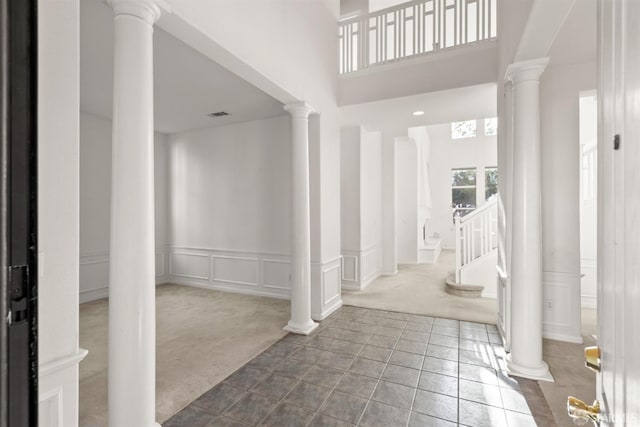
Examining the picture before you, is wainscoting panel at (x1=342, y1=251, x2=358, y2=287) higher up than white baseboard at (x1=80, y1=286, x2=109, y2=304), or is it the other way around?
wainscoting panel at (x1=342, y1=251, x2=358, y2=287)

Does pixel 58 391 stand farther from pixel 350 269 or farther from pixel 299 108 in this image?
pixel 350 269

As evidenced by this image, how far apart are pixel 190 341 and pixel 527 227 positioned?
3.45 metres

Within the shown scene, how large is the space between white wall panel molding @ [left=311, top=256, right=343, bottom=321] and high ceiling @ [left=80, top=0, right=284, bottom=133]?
7.64 ft

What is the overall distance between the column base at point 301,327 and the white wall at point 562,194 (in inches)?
101

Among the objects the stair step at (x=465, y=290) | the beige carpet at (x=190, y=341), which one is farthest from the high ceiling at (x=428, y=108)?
the beige carpet at (x=190, y=341)

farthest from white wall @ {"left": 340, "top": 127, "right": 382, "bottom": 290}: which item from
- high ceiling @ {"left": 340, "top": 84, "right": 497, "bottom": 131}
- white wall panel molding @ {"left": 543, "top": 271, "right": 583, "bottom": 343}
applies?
white wall panel molding @ {"left": 543, "top": 271, "right": 583, "bottom": 343}

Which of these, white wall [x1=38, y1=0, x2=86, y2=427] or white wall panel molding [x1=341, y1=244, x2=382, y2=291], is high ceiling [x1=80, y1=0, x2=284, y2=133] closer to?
white wall [x1=38, y1=0, x2=86, y2=427]

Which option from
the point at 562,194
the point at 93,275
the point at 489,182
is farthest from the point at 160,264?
the point at 489,182

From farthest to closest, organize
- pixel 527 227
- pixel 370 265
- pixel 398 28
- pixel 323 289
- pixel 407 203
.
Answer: pixel 407 203 < pixel 370 265 < pixel 398 28 < pixel 323 289 < pixel 527 227

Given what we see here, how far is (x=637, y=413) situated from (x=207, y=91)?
4159 mm

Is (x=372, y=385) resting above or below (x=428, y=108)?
below

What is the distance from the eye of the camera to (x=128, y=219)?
1.67 meters

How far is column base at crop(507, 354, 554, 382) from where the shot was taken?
8.25ft

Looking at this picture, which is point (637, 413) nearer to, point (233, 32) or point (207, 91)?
point (233, 32)
